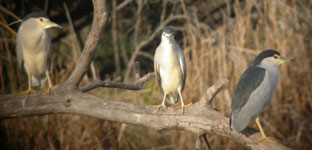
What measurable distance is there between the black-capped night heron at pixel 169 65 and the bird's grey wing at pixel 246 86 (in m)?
0.44

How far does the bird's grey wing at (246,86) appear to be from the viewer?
2461mm

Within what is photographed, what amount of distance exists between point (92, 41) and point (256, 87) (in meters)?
1.33

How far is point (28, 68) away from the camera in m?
2.83

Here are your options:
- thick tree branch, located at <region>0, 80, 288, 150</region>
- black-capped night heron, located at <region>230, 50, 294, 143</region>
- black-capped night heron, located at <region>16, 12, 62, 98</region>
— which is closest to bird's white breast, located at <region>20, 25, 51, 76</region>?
black-capped night heron, located at <region>16, 12, 62, 98</region>

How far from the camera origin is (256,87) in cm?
258

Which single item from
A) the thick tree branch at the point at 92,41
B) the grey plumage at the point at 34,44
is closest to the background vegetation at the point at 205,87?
the grey plumage at the point at 34,44

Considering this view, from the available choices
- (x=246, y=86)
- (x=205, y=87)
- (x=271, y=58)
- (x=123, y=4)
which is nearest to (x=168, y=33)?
(x=246, y=86)

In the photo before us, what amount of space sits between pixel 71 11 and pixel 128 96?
203cm

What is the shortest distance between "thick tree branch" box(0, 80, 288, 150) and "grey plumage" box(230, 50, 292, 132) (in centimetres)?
16

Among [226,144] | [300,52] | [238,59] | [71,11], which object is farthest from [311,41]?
[71,11]

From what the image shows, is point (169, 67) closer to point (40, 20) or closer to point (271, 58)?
point (271, 58)

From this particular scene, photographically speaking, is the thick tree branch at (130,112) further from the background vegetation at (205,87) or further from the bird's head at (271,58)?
the background vegetation at (205,87)

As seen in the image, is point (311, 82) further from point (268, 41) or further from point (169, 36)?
point (169, 36)

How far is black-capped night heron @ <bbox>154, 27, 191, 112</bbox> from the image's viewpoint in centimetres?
268
